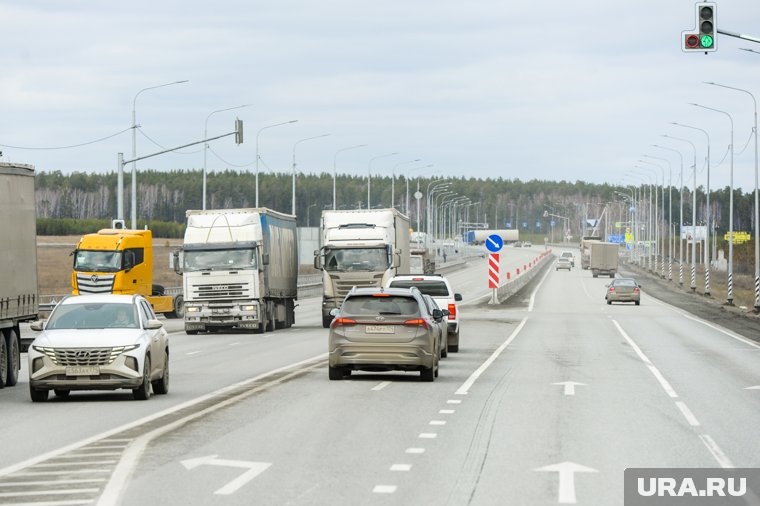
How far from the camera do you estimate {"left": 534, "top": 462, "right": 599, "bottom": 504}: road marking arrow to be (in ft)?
36.2

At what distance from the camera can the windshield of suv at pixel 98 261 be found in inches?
1953

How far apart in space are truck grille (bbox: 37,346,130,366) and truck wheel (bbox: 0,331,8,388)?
3390mm

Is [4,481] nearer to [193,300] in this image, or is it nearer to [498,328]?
[193,300]

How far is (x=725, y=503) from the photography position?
35.7 ft

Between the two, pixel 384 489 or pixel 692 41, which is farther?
pixel 692 41

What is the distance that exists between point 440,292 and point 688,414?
621 inches

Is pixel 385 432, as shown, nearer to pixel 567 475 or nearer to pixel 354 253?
pixel 567 475

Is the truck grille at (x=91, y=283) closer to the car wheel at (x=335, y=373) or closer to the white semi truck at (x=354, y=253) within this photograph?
the white semi truck at (x=354, y=253)

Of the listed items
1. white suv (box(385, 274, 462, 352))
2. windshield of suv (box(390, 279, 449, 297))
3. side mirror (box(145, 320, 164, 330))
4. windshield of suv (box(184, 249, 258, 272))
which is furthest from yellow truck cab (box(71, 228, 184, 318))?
side mirror (box(145, 320, 164, 330))

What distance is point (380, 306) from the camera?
23328 millimetres

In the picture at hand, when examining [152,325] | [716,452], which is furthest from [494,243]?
[716,452]

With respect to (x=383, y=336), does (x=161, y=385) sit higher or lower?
lower

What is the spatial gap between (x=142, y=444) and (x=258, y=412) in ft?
11.7

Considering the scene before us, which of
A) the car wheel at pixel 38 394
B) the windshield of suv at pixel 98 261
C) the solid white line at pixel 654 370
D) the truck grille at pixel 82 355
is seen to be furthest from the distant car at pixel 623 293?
the truck grille at pixel 82 355
